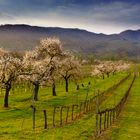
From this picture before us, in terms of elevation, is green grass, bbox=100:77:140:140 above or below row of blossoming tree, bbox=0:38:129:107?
below

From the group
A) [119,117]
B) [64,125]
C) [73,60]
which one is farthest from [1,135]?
[73,60]

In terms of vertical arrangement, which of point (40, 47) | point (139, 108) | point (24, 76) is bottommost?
point (139, 108)

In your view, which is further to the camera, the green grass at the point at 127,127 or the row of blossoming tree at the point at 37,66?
the row of blossoming tree at the point at 37,66

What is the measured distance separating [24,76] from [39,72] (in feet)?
Result: 24.9

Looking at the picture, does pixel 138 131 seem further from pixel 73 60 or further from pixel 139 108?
pixel 73 60

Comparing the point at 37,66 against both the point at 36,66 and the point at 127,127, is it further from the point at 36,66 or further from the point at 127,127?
the point at 127,127

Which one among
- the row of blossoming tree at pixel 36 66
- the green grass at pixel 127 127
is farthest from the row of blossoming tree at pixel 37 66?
the green grass at pixel 127 127

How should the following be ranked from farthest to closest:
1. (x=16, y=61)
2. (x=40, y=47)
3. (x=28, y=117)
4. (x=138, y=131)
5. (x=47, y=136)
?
(x=40, y=47) → (x=16, y=61) → (x=28, y=117) → (x=138, y=131) → (x=47, y=136)

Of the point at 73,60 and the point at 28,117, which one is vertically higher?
the point at 73,60

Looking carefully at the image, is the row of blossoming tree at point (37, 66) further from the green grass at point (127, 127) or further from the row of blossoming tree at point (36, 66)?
the green grass at point (127, 127)

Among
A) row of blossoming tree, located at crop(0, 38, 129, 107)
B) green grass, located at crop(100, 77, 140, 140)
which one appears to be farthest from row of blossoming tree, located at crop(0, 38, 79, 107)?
green grass, located at crop(100, 77, 140, 140)

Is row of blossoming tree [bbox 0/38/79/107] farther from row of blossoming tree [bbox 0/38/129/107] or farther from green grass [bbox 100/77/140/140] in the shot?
green grass [bbox 100/77/140/140]

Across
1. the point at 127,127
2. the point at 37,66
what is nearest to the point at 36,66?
the point at 37,66

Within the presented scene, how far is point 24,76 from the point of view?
8425 cm
